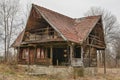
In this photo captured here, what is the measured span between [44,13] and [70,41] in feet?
15.4

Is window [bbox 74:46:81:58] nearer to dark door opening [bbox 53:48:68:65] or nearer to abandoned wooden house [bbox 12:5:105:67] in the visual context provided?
abandoned wooden house [bbox 12:5:105:67]

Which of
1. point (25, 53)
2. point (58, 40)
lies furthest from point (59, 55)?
point (58, 40)

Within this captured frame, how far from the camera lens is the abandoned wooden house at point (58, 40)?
29188mm

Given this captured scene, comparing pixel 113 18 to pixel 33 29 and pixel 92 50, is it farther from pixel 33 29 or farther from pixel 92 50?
pixel 33 29

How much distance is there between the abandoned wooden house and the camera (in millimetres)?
29188

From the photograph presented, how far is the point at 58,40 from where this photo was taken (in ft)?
93.4

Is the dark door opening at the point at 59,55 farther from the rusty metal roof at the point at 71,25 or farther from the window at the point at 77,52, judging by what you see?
the rusty metal roof at the point at 71,25

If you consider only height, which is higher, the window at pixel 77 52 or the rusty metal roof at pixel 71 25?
the rusty metal roof at pixel 71 25

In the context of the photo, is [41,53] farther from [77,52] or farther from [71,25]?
[71,25]

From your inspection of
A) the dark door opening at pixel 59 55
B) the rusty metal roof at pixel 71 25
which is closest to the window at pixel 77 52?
the dark door opening at pixel 59 55

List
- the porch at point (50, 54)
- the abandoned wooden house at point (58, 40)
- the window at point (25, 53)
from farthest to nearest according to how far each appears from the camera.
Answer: the window at point (25, 53) → the porch at point (50, 54) → the abandoned wooden house at point (58, 40)

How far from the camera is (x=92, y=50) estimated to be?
34.7m

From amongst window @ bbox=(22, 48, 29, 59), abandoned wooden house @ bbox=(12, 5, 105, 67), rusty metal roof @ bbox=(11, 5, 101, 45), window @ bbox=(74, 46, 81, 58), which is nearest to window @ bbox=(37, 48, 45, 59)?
abandoned wooden house @ bbox=(12, 5, 105, 67)

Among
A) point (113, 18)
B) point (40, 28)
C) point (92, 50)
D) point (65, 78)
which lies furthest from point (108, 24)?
point (65, 78)
